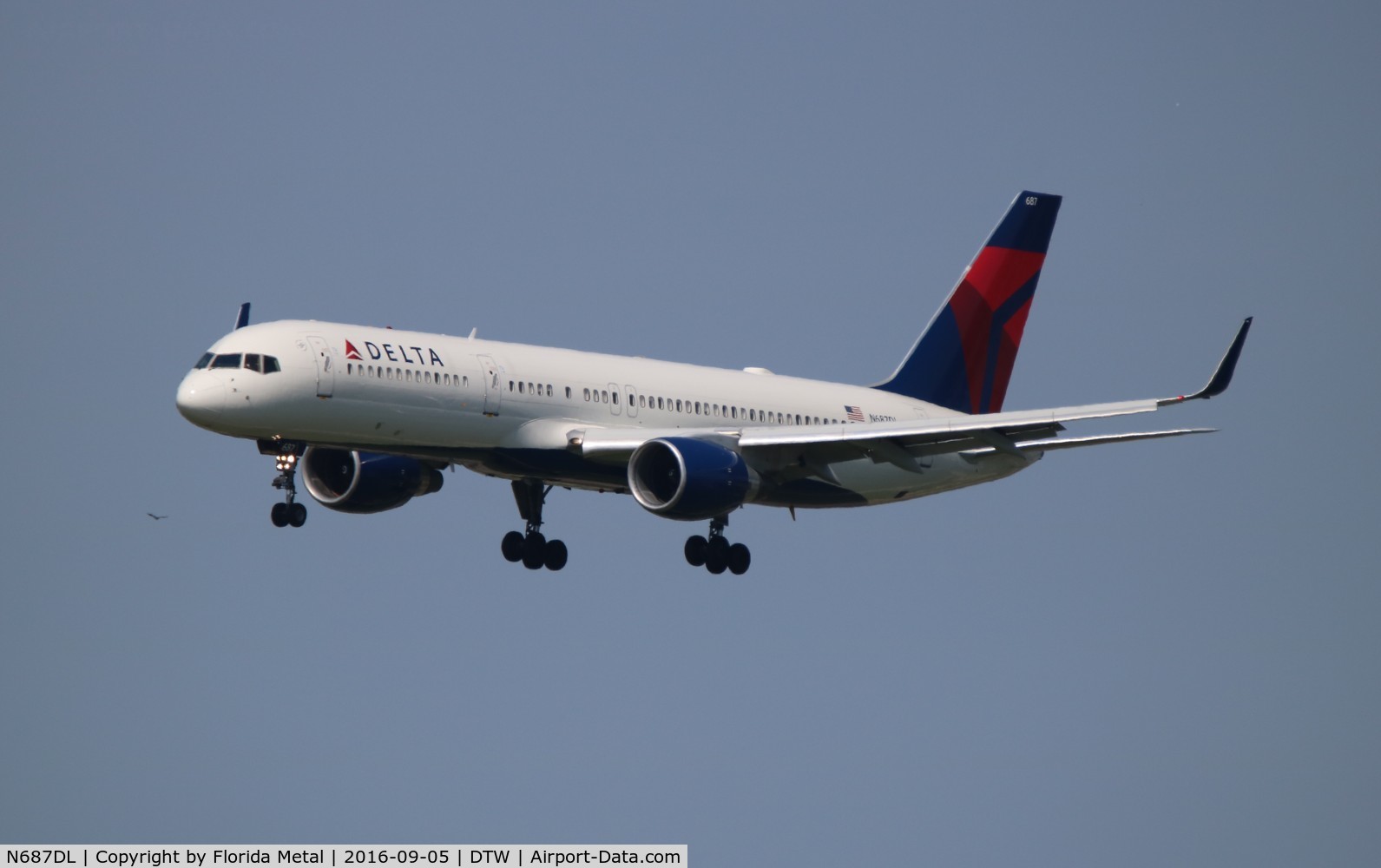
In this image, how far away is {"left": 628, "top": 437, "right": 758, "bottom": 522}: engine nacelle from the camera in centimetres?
4375

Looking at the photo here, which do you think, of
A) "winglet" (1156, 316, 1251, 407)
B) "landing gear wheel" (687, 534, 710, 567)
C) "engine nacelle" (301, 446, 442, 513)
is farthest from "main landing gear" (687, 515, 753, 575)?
"winglet" (1156, 316, 1251, 407)

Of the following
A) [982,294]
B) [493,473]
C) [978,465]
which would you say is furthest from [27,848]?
[982,294]

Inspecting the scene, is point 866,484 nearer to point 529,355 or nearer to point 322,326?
point 529,355

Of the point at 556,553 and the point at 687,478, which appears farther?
the point at 556,553

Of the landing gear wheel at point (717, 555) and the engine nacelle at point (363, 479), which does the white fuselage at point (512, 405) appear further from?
the engine nacelle at point (363, 479)

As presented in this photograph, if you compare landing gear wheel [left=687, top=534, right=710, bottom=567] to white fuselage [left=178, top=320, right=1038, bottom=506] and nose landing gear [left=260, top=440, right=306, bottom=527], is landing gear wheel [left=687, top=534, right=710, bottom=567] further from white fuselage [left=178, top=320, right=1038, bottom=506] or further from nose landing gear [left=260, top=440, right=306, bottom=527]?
nose landing gear [left=260, top=440, right=306, bottom=527]

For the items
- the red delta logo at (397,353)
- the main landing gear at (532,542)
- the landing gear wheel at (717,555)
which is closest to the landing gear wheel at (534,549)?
the main landing gear at (532,542)

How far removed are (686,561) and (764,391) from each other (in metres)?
4.64

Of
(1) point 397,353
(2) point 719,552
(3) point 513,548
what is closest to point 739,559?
(2) point 719,552

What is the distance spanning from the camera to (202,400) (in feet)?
132

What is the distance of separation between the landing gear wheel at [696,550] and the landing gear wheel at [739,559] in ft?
2.13

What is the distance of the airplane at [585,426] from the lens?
1610 inches

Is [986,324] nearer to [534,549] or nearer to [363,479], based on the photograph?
[534,549]

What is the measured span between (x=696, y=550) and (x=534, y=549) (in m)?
3.94
